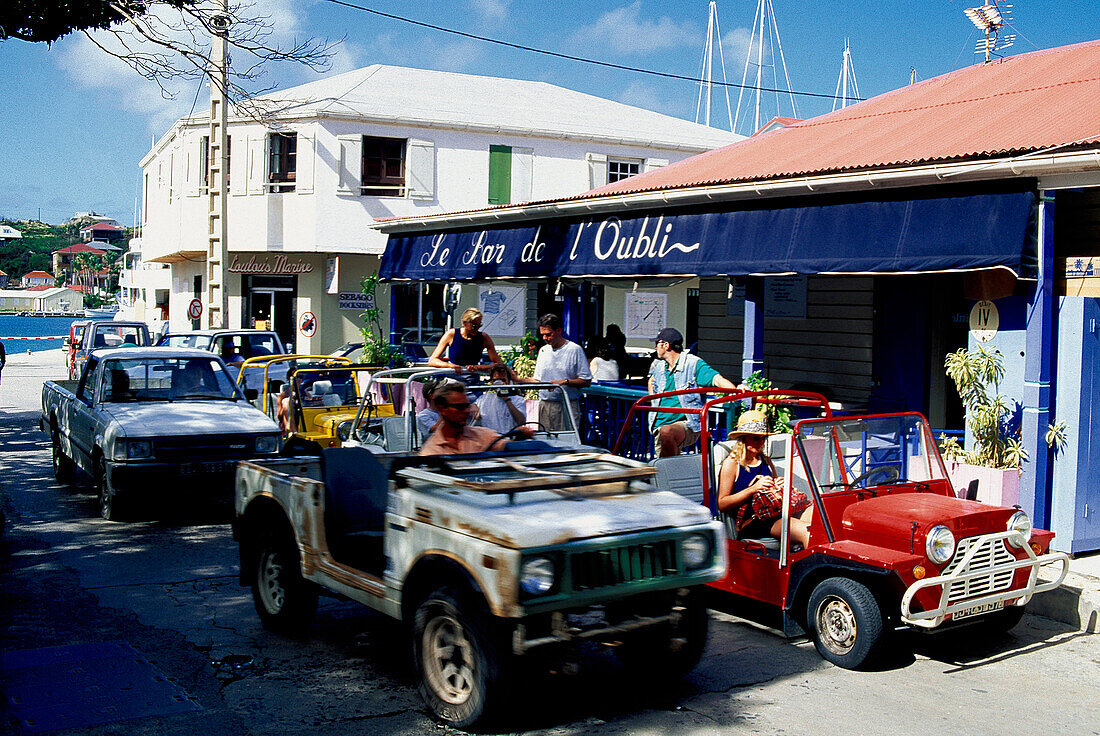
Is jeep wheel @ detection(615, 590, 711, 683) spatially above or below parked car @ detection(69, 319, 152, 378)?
below

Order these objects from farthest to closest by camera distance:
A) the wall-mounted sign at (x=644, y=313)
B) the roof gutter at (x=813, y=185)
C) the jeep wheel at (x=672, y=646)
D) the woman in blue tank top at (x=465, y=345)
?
the wall-mounted sign at (x=644, y=313) < the woman in blue tank top at (x=465, y=345) < the roof gutter at (x=813, y=185) < the jeep wheel at (x=672, y=646)

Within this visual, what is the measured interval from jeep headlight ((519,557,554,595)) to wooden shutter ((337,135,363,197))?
2491 centimetres

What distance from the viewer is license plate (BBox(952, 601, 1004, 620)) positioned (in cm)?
579

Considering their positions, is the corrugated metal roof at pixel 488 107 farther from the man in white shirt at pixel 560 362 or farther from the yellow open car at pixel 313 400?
the man in white shirt at pixel 560 362

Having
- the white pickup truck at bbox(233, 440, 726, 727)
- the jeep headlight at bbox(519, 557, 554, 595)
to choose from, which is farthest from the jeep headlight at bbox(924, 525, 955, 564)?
the jeep headlight at bbox(519, 557, 554, 595)

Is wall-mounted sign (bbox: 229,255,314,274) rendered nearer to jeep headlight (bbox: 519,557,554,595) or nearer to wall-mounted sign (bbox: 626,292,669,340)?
wall-mounted sign (bbox: 626,292,669,340)

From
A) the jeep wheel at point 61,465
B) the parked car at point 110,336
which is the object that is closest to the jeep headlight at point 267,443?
the jeep wheel at point 61,465

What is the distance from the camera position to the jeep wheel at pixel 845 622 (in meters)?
5.76

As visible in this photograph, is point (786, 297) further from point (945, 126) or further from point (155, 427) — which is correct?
point (155, 427)

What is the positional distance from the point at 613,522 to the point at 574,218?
9.33 metres

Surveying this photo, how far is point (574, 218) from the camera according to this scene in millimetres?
13648

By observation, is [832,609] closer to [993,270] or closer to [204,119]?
[993,270]

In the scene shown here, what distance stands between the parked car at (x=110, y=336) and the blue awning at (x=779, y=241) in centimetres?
1089

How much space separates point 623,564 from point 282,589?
2696mm
